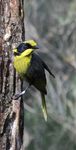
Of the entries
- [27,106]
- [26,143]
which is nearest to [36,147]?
[26,143]

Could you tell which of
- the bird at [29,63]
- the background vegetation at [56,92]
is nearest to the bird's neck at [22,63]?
the bird at [29,63]

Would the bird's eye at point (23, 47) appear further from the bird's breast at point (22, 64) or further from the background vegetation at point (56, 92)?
the background vegetation at point (56, 92)

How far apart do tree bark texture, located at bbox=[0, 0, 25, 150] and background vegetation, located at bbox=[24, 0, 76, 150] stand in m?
5.23

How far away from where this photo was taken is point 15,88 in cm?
359

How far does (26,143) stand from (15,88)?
6.79 metres

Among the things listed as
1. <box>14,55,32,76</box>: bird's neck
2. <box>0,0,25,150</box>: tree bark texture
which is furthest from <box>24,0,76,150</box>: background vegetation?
<box>14,55,32,76</box>: bird's neck

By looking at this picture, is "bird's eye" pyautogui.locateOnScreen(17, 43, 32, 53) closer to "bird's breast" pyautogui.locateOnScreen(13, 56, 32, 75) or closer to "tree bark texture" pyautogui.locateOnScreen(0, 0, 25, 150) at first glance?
"bird's breast" pyautogui.locateOnScreen(13, 56, 32, 75)

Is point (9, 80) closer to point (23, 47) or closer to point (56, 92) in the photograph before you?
point (23, 47)

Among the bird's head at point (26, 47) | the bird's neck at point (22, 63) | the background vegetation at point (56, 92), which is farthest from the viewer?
the background vegetation at point (56, 92)

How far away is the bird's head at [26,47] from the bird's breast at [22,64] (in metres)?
0.04

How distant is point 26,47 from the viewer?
3.34m

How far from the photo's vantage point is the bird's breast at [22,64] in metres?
3.42

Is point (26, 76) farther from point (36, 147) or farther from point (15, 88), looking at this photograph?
point (36, 147)

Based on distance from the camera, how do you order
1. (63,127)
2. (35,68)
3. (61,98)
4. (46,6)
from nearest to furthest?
(35,68), (61,98), (63,127), (46,6)
